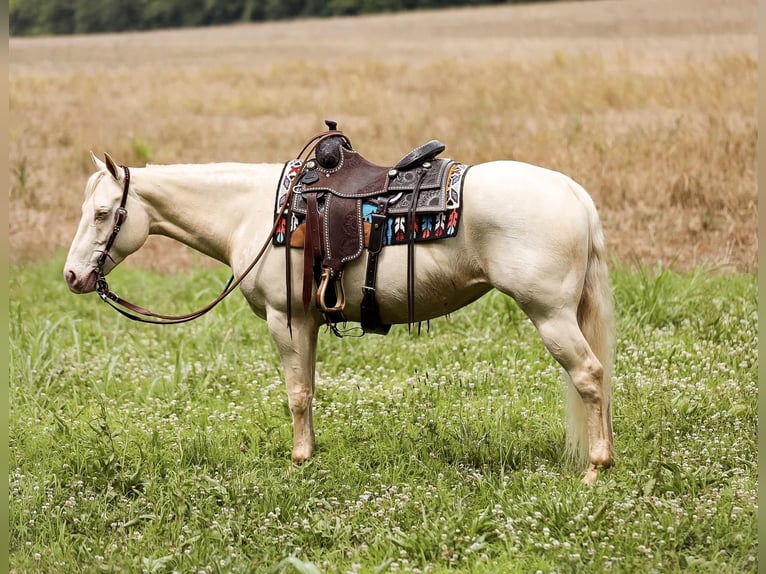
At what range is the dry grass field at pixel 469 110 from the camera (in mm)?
13055

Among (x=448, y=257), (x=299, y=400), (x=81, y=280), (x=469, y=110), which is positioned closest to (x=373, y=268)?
(x=448, y=257)

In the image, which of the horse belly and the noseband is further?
the noseband

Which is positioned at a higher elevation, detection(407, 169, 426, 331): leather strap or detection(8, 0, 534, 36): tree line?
detection(8, 0, 534, 36): tree line

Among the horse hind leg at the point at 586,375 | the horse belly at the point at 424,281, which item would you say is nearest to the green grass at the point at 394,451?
the horse hind leg at the point at 586,375

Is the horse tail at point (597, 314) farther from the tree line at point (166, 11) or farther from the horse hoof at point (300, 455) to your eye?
the tree line at point (166, 11)

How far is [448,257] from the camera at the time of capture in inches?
218

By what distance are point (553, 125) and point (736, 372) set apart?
33.6 ft

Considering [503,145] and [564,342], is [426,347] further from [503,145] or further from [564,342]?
[503,145]

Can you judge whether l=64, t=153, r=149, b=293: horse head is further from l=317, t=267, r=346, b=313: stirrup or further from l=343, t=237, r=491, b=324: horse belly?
l=343, t=237, r=491, b=324: horse belly

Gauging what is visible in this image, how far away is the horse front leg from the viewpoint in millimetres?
5996

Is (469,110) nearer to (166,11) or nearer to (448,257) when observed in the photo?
(448,257)

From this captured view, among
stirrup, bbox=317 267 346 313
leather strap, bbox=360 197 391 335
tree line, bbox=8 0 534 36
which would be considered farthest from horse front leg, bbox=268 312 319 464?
tree line, bbox=8 0 534 36

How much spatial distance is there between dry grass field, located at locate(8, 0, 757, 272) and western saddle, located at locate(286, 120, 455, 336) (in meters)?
5.45

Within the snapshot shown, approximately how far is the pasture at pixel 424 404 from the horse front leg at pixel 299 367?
0.17 m
